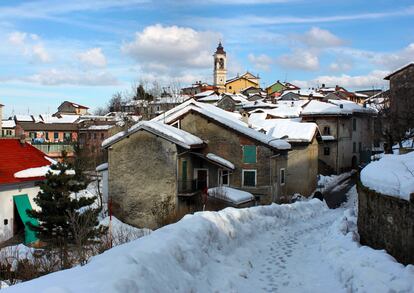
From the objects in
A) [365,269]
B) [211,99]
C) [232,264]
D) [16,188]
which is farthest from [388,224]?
[211,99]

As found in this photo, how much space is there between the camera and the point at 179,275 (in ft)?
25.8

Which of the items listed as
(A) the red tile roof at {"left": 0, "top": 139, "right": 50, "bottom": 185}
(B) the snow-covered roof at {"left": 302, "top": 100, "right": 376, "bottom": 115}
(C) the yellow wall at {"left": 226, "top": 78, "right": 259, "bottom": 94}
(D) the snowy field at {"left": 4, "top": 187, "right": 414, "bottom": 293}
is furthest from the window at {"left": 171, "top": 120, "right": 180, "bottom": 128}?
(C) the yellow wall at {"left": 226, "top": 78, "right": 259, "bottom": 94}

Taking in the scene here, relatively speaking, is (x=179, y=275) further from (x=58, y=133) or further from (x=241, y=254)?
(x=58, y=133)

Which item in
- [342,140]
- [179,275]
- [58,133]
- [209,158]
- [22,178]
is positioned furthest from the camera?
[58,133]

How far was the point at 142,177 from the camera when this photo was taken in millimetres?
28062

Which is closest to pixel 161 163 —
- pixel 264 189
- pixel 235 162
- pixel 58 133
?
pixel 235 162

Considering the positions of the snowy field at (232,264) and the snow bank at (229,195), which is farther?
the snow bank at (229,195)

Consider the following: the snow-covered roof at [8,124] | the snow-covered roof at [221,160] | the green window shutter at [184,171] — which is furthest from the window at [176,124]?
the snow-covered roof at [8,124]

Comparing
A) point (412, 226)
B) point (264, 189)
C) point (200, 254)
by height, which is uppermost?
point (412, 226)

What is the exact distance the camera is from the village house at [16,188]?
2305 cm

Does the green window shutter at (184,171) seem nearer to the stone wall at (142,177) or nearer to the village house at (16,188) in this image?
the stone wall at (142,177)

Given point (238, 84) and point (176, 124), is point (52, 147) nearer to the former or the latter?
point (176, 124)

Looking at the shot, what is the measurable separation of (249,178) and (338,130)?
2281 centimetres

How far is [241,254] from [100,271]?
588 cm
